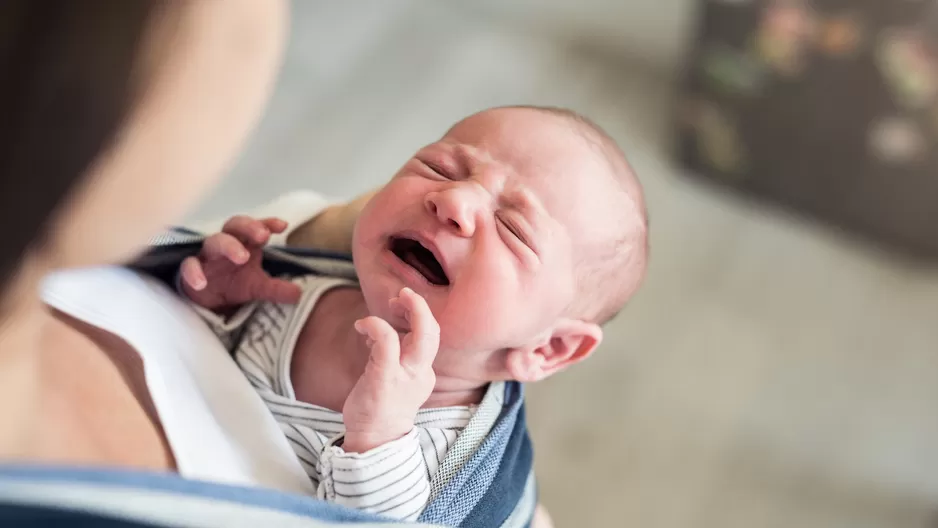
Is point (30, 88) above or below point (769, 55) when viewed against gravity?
above

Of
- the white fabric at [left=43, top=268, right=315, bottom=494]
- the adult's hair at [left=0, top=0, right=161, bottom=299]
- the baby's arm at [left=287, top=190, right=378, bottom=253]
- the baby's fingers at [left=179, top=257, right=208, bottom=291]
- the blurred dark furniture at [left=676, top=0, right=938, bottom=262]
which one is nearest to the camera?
the adult's hair at [left=0, top=0, right=161, bottom=299]

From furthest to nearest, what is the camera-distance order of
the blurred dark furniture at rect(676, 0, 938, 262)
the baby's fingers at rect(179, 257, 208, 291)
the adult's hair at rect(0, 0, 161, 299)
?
1. the blurred dark furniture at rect(676, 0, 938, 262)
2. the baby's fingers at rect(179, 257, 208, 291)
3. the adult's hair at rect(0, 0, 161, 299)

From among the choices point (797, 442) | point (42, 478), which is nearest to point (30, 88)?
point (42, 478)

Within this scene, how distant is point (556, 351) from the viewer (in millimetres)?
702

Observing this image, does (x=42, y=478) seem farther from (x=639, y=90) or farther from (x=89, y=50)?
(x=639, y=90)

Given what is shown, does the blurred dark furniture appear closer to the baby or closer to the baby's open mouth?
the baby

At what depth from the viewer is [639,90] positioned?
5.98 feet

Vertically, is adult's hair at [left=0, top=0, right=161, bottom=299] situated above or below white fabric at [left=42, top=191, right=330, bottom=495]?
above

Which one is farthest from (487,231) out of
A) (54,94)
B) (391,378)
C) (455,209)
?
(54,94)

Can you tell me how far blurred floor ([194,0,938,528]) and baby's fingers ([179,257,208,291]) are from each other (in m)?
0.63

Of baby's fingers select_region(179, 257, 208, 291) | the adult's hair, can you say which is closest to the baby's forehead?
baby's fingers select_region(179, 257, 208, 291)

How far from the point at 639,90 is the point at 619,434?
827 mm

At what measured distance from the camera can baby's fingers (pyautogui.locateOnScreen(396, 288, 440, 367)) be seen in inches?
21.0

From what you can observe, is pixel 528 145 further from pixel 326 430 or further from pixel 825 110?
pixel 825 110
